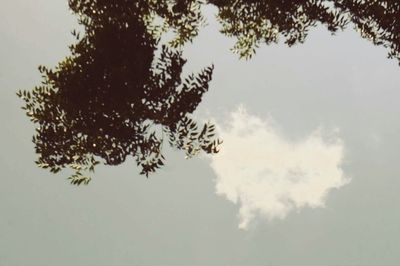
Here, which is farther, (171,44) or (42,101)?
(171,44)

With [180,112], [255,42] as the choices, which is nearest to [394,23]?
[255,42]

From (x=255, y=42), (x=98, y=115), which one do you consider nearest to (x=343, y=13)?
(x=255, y=42)

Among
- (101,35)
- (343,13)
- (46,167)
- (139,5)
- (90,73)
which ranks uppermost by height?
(343,13)

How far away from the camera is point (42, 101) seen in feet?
45.0

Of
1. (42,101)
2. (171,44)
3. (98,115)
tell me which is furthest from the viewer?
(171,44)

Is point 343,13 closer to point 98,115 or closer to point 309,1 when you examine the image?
point 309,1

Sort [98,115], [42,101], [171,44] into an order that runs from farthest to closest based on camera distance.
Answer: [171,44] → [42,101] → [98,115]

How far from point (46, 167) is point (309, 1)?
9072 millimetres

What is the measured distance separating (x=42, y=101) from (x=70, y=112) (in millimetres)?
1240

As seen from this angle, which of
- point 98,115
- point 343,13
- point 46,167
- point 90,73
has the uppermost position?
point 343,13

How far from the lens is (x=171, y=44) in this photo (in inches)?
632

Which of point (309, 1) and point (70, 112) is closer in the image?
point (70, 112)

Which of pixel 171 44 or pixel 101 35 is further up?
pixel 171 44

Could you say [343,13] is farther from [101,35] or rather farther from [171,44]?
[101,35]
